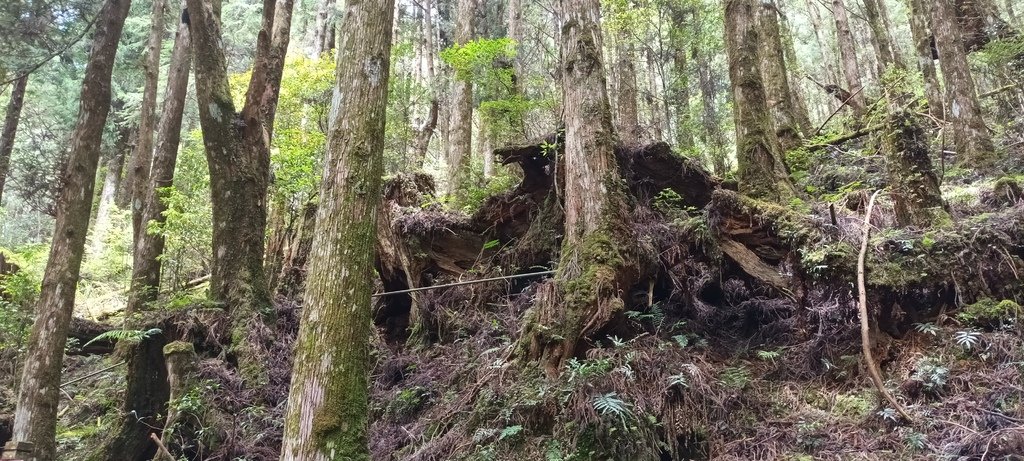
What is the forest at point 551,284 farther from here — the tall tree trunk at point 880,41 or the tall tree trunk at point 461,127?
the tall tree trunk at point 880,41

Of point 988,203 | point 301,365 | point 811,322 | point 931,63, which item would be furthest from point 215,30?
point 931,63

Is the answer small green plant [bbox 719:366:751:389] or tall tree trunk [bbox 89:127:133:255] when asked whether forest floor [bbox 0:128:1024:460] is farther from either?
tall tree trunk [bbox 89:127:133:255]

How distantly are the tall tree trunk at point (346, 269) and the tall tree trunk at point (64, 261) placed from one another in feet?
12.4

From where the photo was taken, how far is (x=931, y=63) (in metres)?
9.78

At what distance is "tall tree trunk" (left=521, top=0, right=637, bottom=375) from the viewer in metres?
5.61

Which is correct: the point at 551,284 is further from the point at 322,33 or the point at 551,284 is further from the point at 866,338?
the point at 322,33

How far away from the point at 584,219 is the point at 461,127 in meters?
6.98

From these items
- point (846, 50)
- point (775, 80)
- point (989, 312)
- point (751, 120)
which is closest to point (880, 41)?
point (846, 50)

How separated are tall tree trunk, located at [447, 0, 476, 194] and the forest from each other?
1.20 feet

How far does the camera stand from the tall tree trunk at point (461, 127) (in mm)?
11711

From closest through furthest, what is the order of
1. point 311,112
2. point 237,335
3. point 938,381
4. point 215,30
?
point 938,381 → point 237,335 → point 215,30 → point 311,112

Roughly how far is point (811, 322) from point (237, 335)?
24.1 ft

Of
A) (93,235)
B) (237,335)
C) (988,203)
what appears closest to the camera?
(988,203)

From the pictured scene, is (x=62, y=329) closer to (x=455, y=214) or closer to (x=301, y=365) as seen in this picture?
(x=301, y=365)
